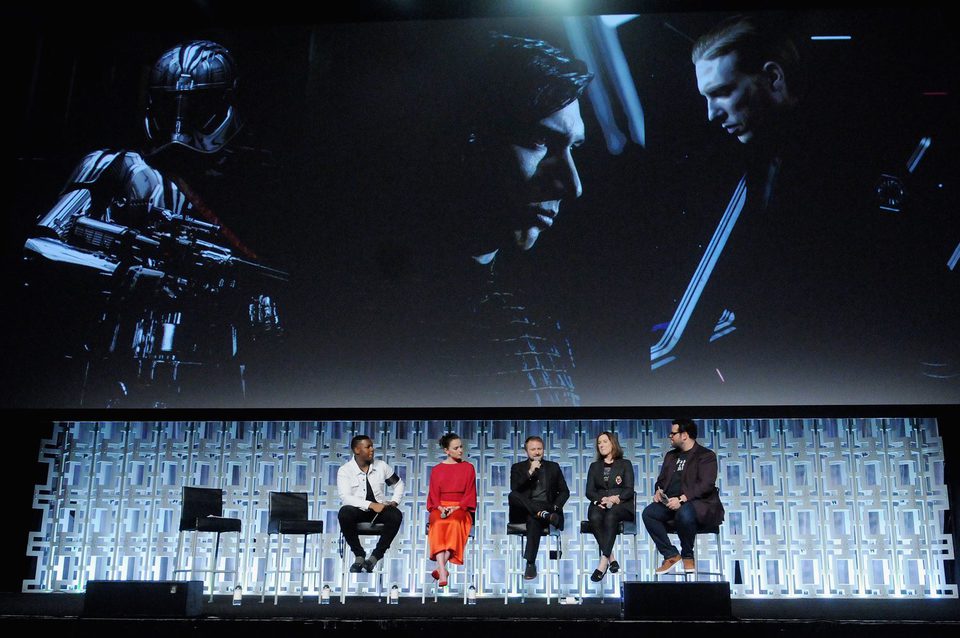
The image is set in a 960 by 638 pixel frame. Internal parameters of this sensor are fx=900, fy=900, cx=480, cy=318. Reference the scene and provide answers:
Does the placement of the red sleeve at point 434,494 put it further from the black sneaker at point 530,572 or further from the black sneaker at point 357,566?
the black sneaker at point 530,572

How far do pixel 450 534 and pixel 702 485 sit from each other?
1.52 m

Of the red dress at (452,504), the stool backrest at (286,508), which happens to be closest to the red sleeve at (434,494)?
the red dress at (452,504)

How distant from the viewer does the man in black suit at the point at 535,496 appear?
210 inches

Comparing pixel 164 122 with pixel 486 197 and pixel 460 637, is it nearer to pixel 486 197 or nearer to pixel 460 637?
pixel 486 197

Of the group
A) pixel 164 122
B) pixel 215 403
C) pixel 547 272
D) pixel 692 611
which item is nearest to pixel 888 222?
pixel 547 272

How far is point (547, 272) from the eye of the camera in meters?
5.99

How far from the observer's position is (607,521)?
5.29 metres

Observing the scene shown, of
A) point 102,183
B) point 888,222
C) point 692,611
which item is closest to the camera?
point 692,611

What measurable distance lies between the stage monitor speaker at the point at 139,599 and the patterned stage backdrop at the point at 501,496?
1522mm

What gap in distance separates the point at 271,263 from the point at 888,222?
13.4ft

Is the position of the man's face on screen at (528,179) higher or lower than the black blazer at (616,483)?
higher

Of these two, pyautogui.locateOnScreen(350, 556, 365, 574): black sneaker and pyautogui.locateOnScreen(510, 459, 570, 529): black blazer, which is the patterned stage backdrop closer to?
pyautogui.locateOnScreen(510, 459, 570, 529): black blazer

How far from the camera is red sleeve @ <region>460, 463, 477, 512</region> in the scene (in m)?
5.48

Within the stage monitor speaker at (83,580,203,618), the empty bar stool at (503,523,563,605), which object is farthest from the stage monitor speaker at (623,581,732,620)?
the stage monitor speaker at (83,580,203,618)
